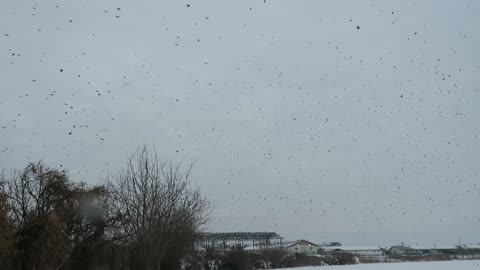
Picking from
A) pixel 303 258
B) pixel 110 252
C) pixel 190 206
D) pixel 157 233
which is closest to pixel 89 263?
pixel 110 252

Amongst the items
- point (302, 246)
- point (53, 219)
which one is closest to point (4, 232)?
point (53, 219)

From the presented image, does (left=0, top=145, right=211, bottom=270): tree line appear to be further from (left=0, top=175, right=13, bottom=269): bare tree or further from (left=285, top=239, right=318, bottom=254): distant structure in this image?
(left=285, top=239, right=318, bottom=254): distant structure

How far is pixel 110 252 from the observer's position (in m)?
30.9

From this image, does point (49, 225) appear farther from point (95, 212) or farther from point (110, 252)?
point (110, 252)

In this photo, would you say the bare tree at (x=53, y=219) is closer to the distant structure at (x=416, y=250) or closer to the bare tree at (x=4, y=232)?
the bare tree at (x=4, y=232)

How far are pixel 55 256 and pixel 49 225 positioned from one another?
1312 millimetres

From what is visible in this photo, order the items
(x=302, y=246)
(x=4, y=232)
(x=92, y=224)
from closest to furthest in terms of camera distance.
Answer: (x=4, y=232) < (x=92, y=224) < (x=302, y=246)

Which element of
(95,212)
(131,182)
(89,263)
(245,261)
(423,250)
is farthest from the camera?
(423,250)

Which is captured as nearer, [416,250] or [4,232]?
[4,232]

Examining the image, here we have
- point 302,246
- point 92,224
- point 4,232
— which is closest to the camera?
point 4,232

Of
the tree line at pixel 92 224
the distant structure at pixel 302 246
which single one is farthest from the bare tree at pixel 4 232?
the distant structure at pixel 302 246

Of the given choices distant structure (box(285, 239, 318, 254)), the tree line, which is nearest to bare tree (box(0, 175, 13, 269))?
the tree line

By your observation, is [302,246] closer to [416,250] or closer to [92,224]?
[416,250]

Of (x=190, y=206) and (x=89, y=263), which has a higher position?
(x=190, y=206)
